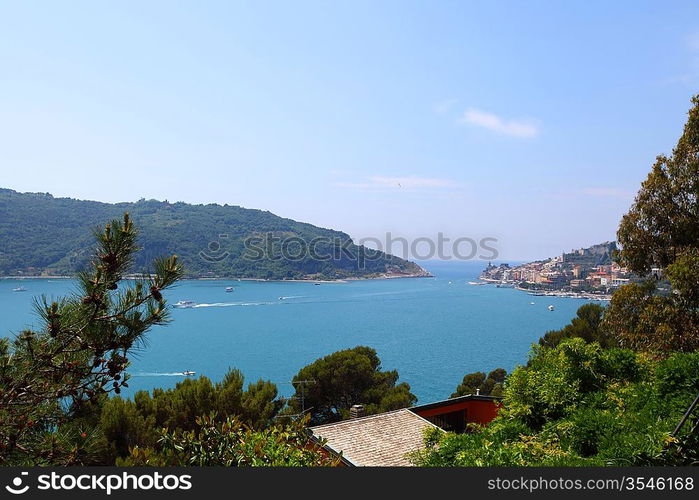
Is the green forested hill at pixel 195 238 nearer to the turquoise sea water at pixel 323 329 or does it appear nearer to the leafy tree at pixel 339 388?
the turquoise sea water at pixel 323 329

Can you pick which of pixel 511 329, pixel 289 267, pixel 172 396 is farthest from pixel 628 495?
pixel 289 267

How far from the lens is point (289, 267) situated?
102 metres

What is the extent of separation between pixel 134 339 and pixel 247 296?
8097 centimetres

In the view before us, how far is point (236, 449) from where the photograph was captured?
281 cm

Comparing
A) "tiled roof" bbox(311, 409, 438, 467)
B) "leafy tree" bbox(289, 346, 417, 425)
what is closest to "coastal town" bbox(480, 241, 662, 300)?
"leafy tree" bbox(289, 346, 417, 425)

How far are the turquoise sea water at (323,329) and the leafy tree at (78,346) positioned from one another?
18.9 m

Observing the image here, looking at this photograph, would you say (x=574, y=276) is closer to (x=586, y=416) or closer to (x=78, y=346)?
(x=586, y=416)

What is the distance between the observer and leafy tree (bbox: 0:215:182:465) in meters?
2.63

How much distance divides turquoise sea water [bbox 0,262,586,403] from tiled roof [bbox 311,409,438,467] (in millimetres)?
11412

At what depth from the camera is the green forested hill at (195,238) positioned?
6881 centimetres

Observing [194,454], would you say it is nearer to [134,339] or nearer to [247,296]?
[134,339]

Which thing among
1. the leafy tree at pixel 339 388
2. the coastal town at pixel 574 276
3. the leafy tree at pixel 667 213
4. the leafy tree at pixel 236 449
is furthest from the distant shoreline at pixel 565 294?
the leafy tree at pixel 236 449

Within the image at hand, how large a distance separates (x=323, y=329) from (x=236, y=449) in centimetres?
5603

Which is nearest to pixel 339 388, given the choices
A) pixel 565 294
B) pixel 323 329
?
pixel 323 329
